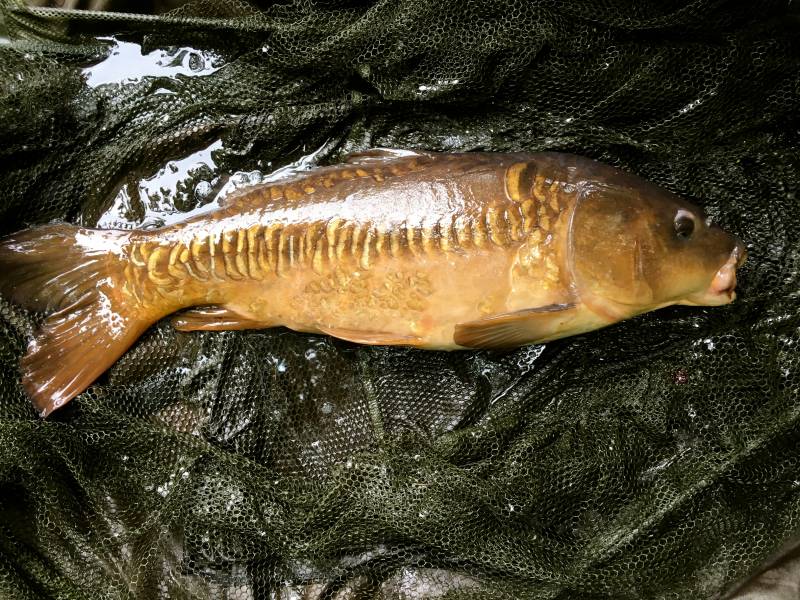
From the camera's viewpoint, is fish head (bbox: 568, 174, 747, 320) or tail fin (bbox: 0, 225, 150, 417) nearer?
fish head (bbox: 568, 174, 747, 320)

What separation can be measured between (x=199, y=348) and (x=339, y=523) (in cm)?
66

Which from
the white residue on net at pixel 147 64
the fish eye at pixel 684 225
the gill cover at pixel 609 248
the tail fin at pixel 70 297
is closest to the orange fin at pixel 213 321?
the tail fin at pixel 70 297

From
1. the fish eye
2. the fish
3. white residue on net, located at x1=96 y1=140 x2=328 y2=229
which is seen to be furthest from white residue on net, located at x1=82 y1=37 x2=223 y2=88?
the fish eye

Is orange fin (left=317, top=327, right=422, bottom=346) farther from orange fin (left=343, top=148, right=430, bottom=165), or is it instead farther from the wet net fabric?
orange fin (left=343, top=148, right=430, bottom=165)

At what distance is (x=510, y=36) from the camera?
5.78 feet

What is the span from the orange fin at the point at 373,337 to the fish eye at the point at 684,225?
28.4 inches

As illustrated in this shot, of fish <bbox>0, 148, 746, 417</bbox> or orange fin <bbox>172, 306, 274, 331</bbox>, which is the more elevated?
fish <bbox>0, 148, 746, 417</bbox>

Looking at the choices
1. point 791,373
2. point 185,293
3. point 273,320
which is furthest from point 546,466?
point 185,293

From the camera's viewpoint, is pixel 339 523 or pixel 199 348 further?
pixel 199 348

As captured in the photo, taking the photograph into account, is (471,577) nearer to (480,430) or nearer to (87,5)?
(480,430)

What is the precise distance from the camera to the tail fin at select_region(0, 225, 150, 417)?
6.06ft

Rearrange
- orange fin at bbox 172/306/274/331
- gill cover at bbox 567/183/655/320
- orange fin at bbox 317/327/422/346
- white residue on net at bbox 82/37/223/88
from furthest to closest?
1. white residue on net at bbox 82/37/223/88
2. orange fin at bbox 172/306/274/331
3. orange fin at bbox 317/327/422/346
4. gill cover at bbox 567/183/655/320

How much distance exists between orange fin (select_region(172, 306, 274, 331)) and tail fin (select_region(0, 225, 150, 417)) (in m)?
0.12

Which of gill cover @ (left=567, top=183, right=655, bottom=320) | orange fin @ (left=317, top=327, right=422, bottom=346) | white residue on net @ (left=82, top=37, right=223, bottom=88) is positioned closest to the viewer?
gill cover @ (left=567, top=183, right=655, bottom=320)
